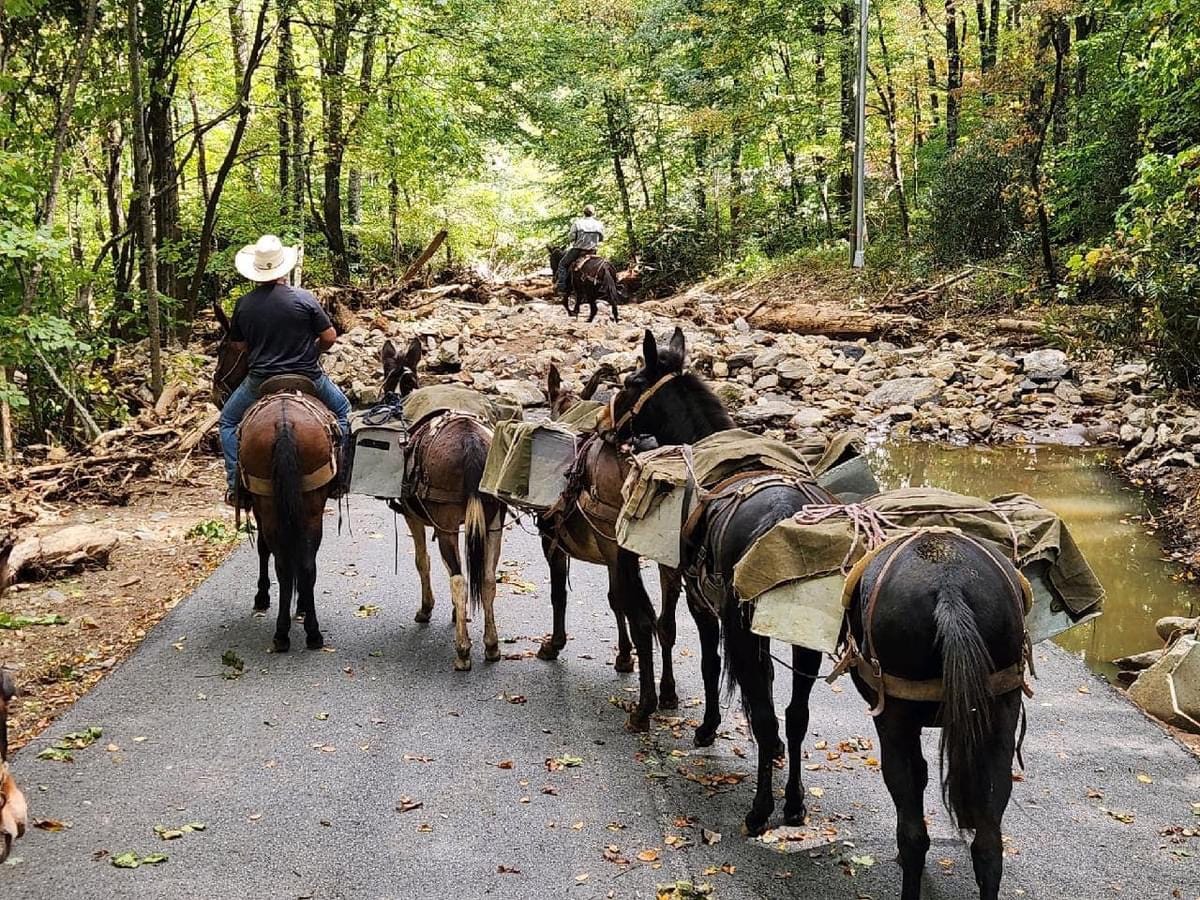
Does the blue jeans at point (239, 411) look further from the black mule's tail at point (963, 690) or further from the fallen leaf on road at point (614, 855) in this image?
the black mule's tail at point (963, 690)

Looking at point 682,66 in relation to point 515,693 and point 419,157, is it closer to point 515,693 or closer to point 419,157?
point 419,157

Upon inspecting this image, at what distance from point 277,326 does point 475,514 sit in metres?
2.11

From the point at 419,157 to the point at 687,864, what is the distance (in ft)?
58.0

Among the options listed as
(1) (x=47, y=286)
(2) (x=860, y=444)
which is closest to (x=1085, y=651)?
(2) (x=860, y=444)

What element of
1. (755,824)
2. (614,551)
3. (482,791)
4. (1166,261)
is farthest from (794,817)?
(1166,261)

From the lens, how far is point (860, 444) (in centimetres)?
542

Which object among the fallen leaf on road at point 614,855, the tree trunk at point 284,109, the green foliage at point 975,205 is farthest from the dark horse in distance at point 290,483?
the green foliage at point 975,205

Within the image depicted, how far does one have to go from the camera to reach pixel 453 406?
6.98 m

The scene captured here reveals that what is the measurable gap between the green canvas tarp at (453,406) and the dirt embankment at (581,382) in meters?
2.54

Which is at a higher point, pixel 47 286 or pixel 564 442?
pixel 47 286

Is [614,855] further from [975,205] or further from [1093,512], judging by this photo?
[975,205]

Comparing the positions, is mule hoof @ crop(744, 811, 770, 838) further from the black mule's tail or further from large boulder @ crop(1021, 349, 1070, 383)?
large boulder @ crop(1021, 349, 1070, 383)

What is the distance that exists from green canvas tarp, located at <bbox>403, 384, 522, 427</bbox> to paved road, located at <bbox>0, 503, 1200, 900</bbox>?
5.41 ft

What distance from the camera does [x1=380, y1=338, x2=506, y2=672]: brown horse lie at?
645 centimetres
